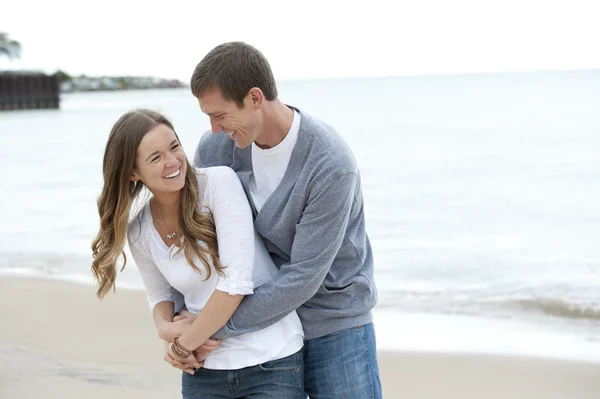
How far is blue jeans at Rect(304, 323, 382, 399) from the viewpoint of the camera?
261 centimetres

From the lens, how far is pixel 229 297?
2.40m

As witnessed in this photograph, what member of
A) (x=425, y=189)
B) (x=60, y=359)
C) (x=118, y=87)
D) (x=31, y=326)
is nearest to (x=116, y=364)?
(x=60, y=359)

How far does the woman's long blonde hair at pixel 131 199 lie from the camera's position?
243 centimetres

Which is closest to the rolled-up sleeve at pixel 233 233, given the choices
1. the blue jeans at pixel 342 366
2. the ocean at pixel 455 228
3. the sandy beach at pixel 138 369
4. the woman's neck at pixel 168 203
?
the woman's neck at pixel 168 203

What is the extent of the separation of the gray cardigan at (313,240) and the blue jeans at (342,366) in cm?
4

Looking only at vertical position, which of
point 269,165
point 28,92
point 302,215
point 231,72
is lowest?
point 28,92

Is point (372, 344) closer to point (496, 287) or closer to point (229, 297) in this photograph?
point (229, 297)

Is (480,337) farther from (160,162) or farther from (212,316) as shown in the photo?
(160,162)

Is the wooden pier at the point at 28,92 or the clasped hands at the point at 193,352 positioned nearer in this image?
the clasped hands at the point at 193,352

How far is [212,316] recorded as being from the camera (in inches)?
94.7

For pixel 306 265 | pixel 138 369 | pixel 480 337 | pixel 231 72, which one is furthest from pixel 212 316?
pixel 480 337

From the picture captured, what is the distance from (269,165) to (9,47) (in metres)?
73.2

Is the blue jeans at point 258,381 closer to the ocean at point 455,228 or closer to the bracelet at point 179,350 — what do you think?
the bracelet at point 179,350

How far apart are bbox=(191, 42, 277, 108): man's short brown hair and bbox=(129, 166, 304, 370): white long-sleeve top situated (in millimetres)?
266
